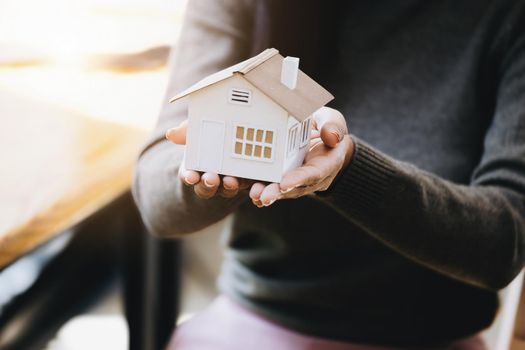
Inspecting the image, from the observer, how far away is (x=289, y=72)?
522mm

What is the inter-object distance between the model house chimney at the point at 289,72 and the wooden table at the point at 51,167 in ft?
1.19

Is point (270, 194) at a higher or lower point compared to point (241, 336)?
higher

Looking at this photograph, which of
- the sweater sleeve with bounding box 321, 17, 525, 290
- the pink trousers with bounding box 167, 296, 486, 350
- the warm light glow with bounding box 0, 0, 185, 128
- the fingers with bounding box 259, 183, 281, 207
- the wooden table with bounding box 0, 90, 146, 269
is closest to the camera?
the fingers with bounding box 259, 183, 281, 207

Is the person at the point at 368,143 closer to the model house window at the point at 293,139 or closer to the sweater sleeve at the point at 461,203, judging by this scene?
the sweater sleeve at the point at 461,203

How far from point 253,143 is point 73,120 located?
1.96 feet

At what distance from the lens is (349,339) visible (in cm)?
87

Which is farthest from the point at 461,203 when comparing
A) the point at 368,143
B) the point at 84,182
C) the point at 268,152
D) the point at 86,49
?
the point at 86,49

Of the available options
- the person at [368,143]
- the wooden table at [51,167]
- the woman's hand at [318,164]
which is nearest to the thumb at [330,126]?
the woman's hand at [318,164]

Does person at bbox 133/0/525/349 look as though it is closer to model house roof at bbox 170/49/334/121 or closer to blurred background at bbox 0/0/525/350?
blurred background at bbox 0/0/525/350

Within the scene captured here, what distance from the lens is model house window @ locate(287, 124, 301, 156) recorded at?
0.51m

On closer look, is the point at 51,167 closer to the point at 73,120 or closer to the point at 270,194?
the point at 73,120

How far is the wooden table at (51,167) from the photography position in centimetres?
76

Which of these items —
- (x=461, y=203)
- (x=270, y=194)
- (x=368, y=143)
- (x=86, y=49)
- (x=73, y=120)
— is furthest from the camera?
(x=86, y=49)

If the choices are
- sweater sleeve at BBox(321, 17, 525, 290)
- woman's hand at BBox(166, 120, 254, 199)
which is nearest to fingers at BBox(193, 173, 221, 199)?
woman's hand at BBox(166, 120, 254, 199)
